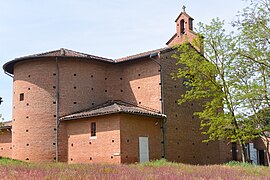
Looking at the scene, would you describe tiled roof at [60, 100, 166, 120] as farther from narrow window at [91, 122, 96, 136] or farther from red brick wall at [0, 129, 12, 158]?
red brick wall at [0, 129, 12, 158]

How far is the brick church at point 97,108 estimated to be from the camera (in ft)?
92.6

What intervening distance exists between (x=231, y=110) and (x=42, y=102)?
14.7 m

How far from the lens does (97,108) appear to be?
30.4 meters

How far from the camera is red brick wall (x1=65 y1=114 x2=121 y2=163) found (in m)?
26.9

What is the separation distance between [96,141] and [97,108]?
339cm

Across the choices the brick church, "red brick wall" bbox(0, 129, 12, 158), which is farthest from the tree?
"red brick wall" bbox(0, 129, 12, 158)

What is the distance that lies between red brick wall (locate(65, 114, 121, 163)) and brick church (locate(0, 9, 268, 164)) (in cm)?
7

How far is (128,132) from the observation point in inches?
1074

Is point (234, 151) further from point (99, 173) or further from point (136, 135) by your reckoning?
point (99, 173)

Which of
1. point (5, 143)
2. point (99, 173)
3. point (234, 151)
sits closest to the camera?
point (99, 173)

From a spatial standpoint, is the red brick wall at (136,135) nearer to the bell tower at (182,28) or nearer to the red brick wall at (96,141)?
the red brick wall at (96,141)

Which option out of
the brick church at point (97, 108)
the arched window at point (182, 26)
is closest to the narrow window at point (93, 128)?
the brick church at point (97, 108)

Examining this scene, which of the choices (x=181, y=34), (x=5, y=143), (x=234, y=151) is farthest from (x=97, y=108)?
(x=234, y=151)

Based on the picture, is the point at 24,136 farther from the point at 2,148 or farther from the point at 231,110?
the point at 231,110
